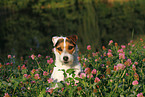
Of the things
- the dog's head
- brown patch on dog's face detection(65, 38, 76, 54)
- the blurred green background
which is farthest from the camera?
the blurred green background

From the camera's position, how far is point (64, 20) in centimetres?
1156

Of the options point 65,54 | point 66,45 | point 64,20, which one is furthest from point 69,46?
point 64,20

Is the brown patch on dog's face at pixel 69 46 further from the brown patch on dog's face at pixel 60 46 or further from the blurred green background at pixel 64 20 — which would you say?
the blurred green background at pixel 64 20

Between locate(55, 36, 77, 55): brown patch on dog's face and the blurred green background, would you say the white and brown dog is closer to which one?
locate(55, 36, 77, 55): brown patch on dog's face

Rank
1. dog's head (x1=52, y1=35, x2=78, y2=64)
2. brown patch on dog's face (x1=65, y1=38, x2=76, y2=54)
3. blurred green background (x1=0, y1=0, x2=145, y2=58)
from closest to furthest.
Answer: dog's head (x1=52, y1=35, x2=78, y2=64)
brown patch on dog's face (x1=65, y1=38, x2=76, y2=54)
blurred green background (x1=0, y1=0, x2=145, y2=58)

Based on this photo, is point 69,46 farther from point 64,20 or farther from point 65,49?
point 64,20

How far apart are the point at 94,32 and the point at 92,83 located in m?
5.40

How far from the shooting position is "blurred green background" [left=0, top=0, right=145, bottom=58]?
909 cm

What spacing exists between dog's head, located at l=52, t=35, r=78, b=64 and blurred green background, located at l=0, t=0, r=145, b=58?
15.3ft

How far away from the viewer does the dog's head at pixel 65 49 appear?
342 centimetres

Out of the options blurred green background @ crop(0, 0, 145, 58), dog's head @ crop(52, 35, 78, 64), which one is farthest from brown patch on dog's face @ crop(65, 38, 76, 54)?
blurred green background @ crop(0, 0, 145, 58)

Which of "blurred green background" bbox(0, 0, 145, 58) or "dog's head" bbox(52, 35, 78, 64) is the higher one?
"blurred green background" bbox(0, 0, 145, 58)

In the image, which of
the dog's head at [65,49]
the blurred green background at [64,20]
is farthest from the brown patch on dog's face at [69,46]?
the blurred green background at [64,20]

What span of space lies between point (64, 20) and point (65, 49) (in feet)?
26.7
